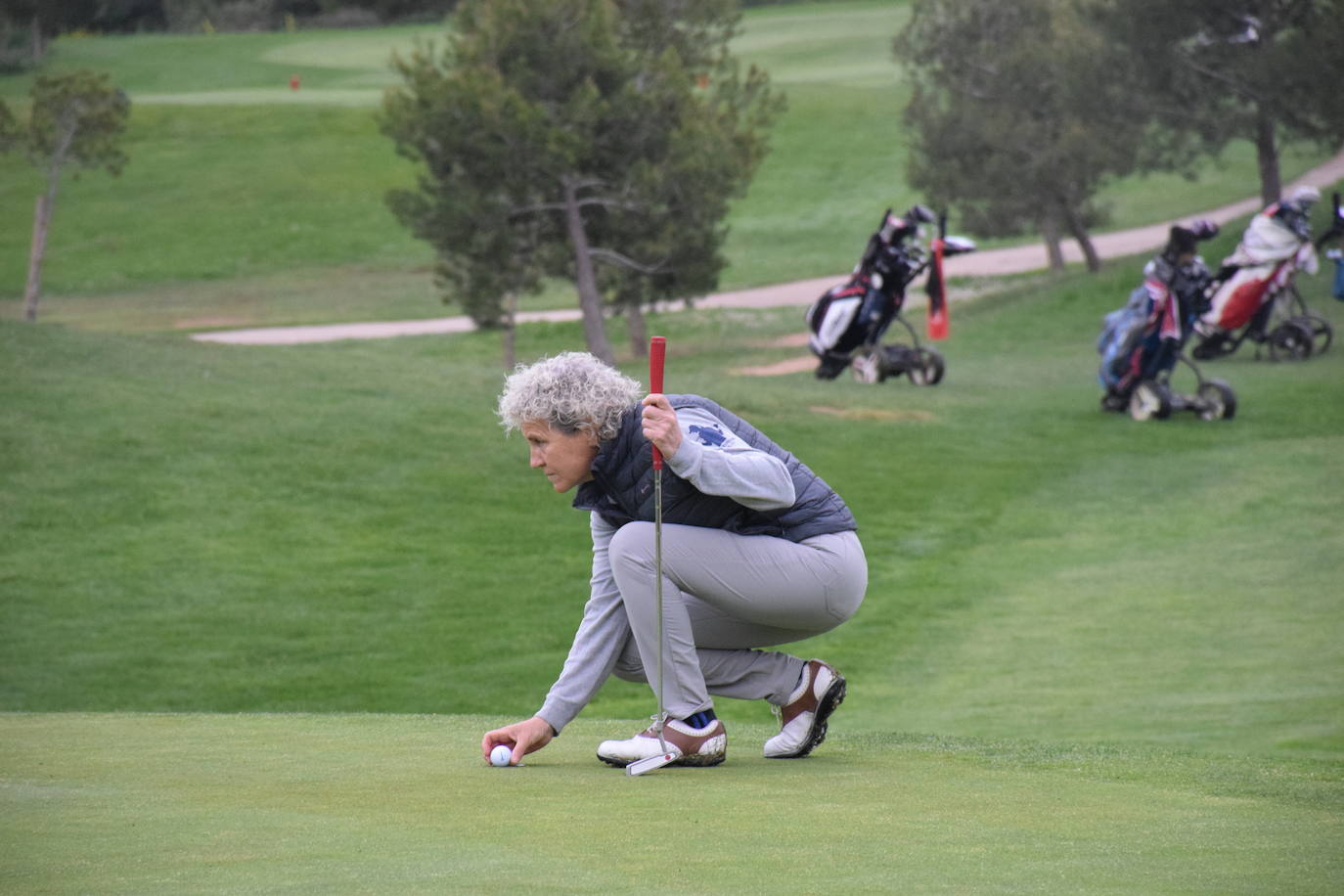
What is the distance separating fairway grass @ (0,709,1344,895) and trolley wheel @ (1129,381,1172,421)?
46.0 ft

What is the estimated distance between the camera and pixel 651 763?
4.98 meters

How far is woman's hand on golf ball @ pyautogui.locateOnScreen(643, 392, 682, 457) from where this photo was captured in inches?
185

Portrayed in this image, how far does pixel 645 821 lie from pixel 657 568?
1022mm

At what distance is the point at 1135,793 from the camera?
181 inches

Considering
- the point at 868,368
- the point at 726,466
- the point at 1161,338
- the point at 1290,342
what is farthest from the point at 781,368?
the point at 726,466

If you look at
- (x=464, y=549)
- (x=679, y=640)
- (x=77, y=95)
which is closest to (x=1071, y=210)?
(x=77, y=95)

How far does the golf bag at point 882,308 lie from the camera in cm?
2194

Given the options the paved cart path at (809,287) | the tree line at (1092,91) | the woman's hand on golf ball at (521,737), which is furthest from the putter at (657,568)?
the tree line at (1092,91)

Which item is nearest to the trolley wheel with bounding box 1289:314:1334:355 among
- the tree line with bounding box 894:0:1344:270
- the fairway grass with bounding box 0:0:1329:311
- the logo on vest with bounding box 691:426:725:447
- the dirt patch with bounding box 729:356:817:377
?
the tree line with bounding box 894:0:1344:270

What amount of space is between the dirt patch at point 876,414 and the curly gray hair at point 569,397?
13989 mm

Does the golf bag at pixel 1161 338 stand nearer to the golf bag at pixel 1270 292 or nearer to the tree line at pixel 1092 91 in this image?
the golf bag at pixel 1270 292

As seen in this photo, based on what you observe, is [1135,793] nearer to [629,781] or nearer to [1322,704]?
[629,781]

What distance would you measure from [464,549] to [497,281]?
36.3 ft

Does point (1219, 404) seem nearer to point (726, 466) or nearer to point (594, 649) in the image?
point (594, 649)
